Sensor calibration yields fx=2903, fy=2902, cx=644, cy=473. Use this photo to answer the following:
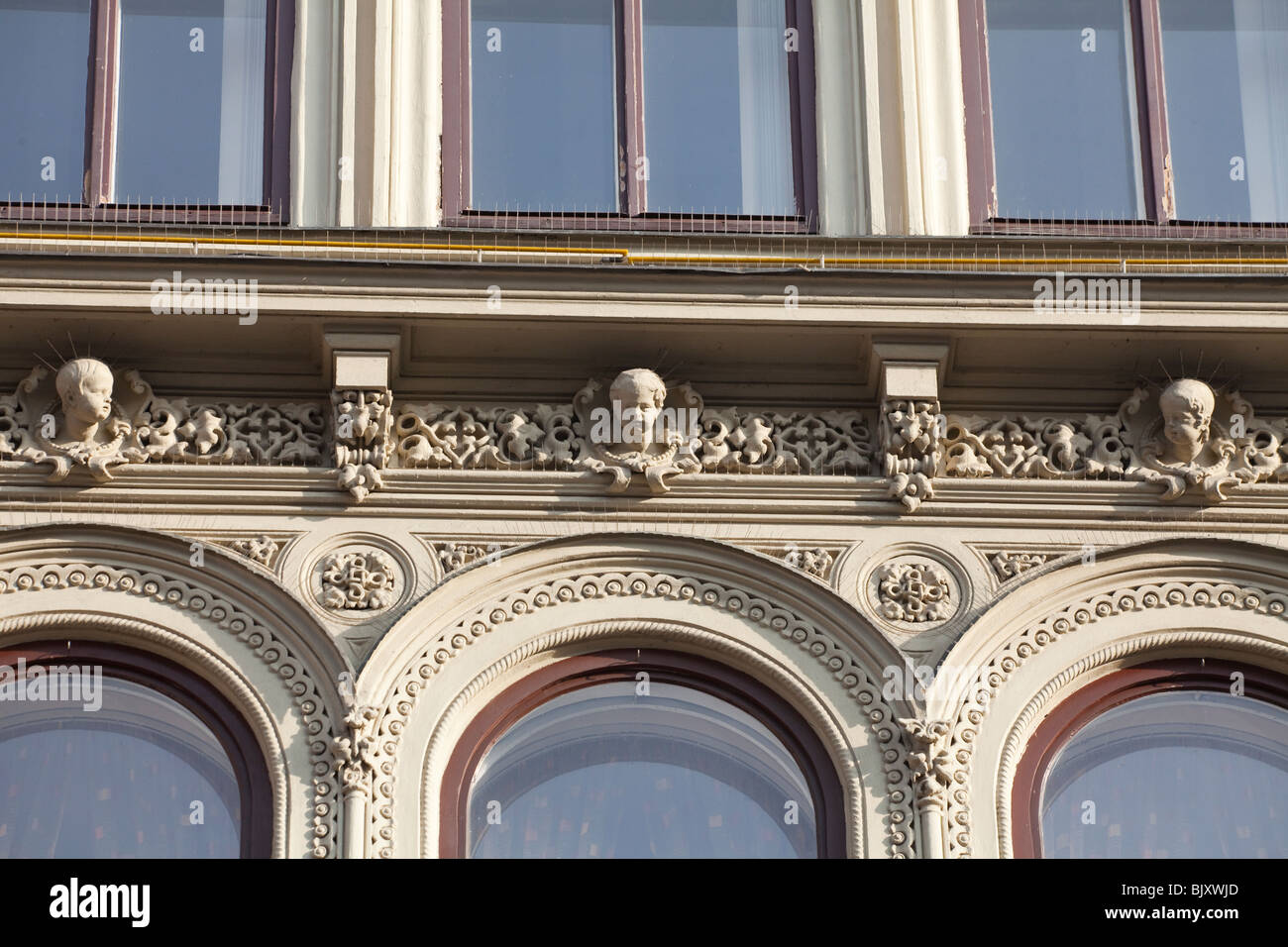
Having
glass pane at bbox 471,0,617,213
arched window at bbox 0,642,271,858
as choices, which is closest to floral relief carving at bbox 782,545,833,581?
glass pane at bbox 471,0,617,213

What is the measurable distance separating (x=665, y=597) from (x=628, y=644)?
0.25 metres

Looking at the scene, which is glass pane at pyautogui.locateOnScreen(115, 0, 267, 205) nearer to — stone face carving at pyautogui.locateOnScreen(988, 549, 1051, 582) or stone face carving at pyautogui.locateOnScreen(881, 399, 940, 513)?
stone face carving at pyautogui.locateOnScreen(881, 399, 940, 513)

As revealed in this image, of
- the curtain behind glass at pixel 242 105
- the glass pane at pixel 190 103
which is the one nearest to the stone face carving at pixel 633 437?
the curtain behind glass at pixel 242 105

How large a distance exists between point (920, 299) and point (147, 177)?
3.59 m

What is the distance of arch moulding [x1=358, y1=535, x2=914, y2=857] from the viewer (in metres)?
11.8

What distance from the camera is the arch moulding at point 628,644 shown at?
11805mm

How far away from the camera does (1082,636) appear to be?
1228 cm

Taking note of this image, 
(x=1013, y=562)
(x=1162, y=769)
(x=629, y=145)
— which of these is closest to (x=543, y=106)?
(x=629, y=145)

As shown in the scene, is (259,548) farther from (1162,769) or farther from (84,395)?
(1162,769)

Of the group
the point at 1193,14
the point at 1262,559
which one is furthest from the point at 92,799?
the point at 1193,14

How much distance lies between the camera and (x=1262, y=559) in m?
12.5

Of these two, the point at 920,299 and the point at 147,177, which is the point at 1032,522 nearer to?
the point at 920,299

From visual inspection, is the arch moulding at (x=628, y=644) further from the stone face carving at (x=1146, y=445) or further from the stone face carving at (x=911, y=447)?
the stone face carving at (x=1146, y=445)

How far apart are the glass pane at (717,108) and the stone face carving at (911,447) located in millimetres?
1255
